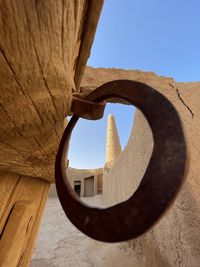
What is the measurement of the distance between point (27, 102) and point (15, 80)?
0.31 feet

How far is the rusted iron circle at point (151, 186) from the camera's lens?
0.31 meters

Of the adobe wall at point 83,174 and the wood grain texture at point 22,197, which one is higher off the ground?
the wood grain texture at point 22,197

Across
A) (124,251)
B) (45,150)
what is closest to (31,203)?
(45,150)

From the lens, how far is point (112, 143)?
1123cm

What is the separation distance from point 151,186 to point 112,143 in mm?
10949

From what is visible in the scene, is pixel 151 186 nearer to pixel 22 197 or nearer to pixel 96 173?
pixel 22 197

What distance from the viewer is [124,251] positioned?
9.89 ft

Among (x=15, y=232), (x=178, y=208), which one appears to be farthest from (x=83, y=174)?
(x=15, y=232)

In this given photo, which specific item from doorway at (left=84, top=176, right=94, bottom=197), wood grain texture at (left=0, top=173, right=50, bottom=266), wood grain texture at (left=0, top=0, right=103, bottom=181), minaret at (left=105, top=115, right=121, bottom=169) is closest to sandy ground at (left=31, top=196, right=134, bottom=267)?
wood grain texture at (left=0, top=173, right=50, bottom=266)

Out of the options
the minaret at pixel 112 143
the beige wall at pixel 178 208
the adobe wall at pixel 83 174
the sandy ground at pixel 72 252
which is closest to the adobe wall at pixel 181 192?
the beige wall at pixel 178 208

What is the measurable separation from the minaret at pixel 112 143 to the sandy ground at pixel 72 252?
232 inches

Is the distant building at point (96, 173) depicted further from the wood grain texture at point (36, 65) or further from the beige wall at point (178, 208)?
the wood grain texture at point (36, 65)

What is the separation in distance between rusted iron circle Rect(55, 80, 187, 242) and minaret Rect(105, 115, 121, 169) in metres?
10.1

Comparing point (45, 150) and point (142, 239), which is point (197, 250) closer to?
point (142, 239)
